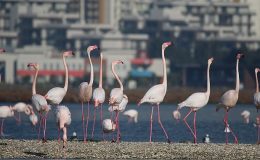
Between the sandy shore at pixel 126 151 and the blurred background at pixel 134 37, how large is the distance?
84667 mm

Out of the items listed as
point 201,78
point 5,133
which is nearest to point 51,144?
point 5,133

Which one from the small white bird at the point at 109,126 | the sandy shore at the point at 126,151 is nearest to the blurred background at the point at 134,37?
the small white bird at the point at 109,126

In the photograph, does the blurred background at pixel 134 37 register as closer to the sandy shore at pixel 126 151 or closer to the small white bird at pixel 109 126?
the small white bird at pixel 109 126

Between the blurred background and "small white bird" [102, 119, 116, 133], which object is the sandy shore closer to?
"small white bird" [102, 119, 116, 133]

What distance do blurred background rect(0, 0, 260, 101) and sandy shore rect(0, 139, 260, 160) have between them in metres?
84.7

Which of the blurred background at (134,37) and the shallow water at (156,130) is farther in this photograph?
the blurred background at (134,37)

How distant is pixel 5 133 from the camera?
44219 millimetres

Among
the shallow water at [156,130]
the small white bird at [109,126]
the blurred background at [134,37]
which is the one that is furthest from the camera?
the blurred background at [134,37]

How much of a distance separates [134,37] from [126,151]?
118 metres

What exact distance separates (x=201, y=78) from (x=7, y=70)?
1851 cm

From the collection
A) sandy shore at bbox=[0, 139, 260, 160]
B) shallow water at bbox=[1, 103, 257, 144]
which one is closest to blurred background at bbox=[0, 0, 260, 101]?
shallow water at bbox=[1, 103, 257, 144]

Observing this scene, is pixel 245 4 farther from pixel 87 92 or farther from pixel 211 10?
pixel 87 92

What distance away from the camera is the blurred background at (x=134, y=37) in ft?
424

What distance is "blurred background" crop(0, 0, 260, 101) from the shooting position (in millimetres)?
129375
